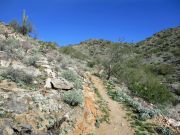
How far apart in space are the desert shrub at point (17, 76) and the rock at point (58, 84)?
3.44 feet

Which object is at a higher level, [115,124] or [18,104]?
[18,104]

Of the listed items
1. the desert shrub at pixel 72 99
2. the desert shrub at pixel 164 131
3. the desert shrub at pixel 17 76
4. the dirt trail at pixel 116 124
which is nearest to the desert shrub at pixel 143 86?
the dirt trail at pixel 116 124

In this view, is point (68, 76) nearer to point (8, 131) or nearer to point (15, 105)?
point (15, 105)

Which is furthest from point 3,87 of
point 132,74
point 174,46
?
point 174,46

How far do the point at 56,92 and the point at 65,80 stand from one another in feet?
6.74

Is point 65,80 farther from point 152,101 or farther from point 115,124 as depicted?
point 152,101

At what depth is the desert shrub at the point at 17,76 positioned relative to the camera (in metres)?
14.1

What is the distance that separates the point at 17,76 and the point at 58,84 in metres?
2.44

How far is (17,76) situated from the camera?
14336mm

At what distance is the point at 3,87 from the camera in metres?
12.9

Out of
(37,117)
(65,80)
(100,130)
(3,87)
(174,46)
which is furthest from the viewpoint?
(174,46)

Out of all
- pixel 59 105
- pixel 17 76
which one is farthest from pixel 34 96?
pixel 17 76

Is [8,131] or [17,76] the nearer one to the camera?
[8,131]

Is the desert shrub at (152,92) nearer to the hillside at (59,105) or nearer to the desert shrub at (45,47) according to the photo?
the hillside at (59,105)
